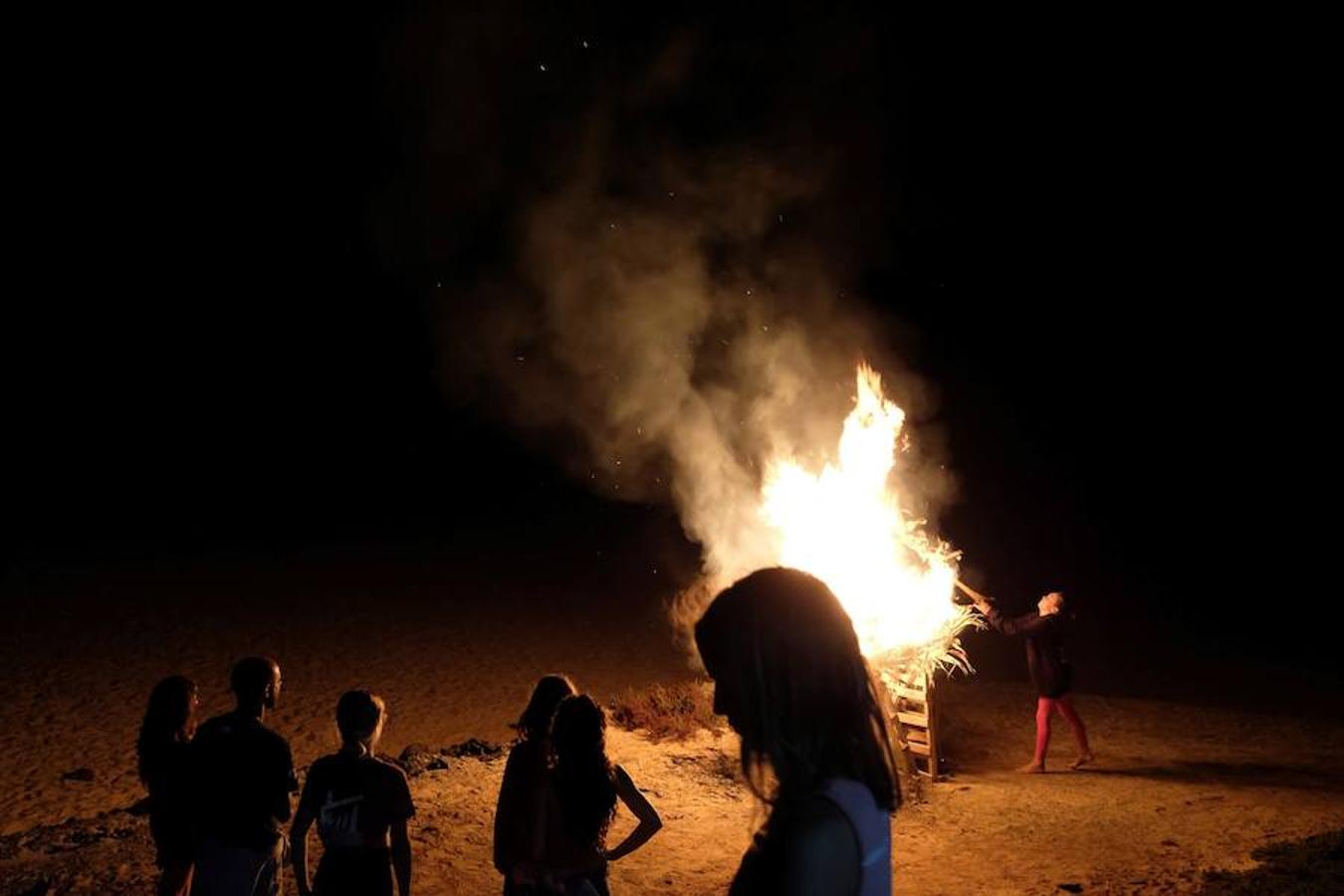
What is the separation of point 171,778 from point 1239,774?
10037 mm

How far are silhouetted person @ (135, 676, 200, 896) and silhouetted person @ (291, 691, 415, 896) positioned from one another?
1.97 feet

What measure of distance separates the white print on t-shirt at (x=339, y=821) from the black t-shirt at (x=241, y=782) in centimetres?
19

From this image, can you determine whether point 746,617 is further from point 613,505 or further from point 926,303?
point 926,303

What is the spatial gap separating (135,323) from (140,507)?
38891 mm

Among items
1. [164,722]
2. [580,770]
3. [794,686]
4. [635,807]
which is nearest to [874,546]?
[635,807]

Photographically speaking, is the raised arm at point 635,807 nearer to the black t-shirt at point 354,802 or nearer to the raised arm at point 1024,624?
the black t-shirt at point 354,802

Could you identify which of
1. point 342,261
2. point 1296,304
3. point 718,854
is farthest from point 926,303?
point 718,854

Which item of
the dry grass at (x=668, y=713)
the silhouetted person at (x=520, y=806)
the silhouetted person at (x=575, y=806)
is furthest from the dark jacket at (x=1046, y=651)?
the silhouetted person at (x=520, y=806)

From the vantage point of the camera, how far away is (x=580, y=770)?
3998 mm

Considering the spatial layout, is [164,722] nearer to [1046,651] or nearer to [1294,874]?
[1294,874]

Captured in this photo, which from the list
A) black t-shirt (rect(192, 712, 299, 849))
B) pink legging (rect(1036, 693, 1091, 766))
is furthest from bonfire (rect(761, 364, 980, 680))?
black t-shirt (rect(192, 712, 299, 849))

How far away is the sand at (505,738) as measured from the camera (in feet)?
23.0

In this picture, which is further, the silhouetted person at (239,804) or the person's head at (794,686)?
the silhouetted person at (239,804)

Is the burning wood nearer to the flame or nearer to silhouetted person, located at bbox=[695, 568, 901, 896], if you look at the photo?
the flame
